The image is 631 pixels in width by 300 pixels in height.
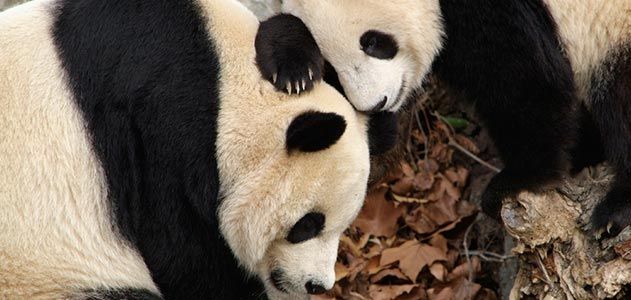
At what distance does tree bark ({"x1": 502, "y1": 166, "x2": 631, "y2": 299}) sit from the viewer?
11.7ft

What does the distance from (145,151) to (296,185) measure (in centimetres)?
57

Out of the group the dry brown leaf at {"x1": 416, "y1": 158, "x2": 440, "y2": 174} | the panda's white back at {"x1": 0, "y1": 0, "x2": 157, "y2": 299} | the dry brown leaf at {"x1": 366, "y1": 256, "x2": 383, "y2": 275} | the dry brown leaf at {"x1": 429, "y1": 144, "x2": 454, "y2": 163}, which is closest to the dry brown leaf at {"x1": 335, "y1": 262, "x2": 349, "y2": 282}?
the dry brown leaf at {"x1": 366, "y1": 256, "x2": 383, "y2": 275}

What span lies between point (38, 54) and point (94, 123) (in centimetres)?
32

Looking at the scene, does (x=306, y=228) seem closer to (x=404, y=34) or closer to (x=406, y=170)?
(x=404, y=34)

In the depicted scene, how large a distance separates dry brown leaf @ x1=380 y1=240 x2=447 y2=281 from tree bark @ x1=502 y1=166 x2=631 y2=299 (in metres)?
1.08

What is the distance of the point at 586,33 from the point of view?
4.14 m

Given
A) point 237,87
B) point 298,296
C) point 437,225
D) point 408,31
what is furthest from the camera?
point 437,225

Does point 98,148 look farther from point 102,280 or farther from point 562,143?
point 562,143

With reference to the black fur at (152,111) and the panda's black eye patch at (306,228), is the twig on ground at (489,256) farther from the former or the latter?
the black fur at (152,111)

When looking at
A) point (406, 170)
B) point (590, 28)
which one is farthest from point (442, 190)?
point (590, 28)

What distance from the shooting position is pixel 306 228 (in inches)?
139

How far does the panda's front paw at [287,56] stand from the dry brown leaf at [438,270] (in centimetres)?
172

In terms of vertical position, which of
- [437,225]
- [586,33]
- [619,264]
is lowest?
[437,225]

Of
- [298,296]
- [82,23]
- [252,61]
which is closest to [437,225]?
[298,296]
